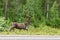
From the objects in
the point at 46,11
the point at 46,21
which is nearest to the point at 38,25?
the point at 46,21

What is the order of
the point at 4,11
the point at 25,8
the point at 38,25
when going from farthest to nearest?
the point at 4,11, the point at 25,8, the point at 38,25

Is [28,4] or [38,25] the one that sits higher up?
[28,4]

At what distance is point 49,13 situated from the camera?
2014cm

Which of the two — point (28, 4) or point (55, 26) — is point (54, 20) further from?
point (28, 4)

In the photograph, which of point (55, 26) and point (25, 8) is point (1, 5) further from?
point (55, 26)

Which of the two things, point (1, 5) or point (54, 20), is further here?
point (1, 5)

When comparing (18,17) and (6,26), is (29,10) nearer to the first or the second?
(18,17)

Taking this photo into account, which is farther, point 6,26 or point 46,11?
point 46,11

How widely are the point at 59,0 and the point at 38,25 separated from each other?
15.4 ft

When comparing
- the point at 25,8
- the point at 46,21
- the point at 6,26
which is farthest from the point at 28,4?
the point at 6,26

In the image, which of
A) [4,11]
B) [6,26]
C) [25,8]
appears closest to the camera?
[6,26]

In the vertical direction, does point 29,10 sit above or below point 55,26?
above

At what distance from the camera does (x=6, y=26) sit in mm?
16391

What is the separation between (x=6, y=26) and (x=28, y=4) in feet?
12.2
